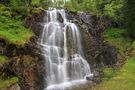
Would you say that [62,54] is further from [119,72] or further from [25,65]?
[119,72]

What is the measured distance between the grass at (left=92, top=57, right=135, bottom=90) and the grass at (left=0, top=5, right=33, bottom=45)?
28.4ft

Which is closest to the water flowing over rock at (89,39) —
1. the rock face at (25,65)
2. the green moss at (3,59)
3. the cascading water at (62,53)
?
the cascading water at (62,53)

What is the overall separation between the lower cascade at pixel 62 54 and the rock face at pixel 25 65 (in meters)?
1.06

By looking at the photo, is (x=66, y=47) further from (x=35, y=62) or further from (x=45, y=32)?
(x=35, y=62)

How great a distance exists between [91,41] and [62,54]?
18.0 feet

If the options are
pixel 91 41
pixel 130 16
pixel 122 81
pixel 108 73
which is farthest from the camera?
pixel 130 16

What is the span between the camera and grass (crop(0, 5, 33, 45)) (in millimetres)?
29111

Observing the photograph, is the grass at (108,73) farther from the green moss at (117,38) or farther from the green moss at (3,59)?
the green moss at (3,59)

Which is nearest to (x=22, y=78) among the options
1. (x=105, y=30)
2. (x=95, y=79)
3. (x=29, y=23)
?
(x=95, y=79)

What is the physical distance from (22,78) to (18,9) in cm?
Result: 1229

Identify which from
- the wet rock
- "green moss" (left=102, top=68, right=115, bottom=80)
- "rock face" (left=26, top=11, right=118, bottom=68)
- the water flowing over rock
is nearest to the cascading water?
the water flowing over rock

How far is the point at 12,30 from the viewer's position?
3284cm

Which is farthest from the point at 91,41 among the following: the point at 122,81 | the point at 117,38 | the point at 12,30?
the point at 12,30

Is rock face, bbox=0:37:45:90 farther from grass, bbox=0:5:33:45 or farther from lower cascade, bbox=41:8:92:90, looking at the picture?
lower cascade, bbox=41:8:92:90
